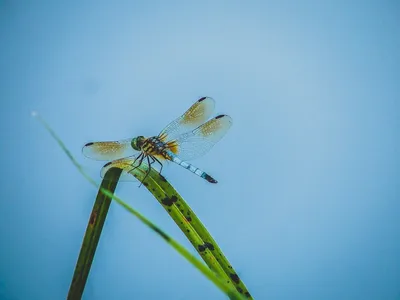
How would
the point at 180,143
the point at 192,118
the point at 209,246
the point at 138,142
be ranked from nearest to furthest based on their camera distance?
the point at 209,246 → the point at 138,142 → the point at 180,143 → the point at 192,118

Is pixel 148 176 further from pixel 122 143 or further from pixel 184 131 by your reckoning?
pixel 184 131

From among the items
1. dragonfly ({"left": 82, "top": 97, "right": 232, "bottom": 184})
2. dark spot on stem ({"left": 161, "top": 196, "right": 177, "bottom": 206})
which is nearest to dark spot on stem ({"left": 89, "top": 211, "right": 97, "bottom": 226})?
dark spot on stem ({"left": 161, "top": 196, "right": 177, "bottom": 206})

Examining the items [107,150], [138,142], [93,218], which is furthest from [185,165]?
[93,218]

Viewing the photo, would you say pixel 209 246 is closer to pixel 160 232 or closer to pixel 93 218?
pixel 93 218

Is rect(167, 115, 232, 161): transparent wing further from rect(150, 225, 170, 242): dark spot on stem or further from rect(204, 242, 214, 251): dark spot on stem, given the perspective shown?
rect(150, 225, 170, 242): dark spot on stem

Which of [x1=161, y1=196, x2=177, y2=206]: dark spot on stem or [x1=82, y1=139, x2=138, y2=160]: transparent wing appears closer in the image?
[x1=161, y1=196, x2=177, y2=206]: dark spot on stem

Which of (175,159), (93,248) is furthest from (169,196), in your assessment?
(175,159)
